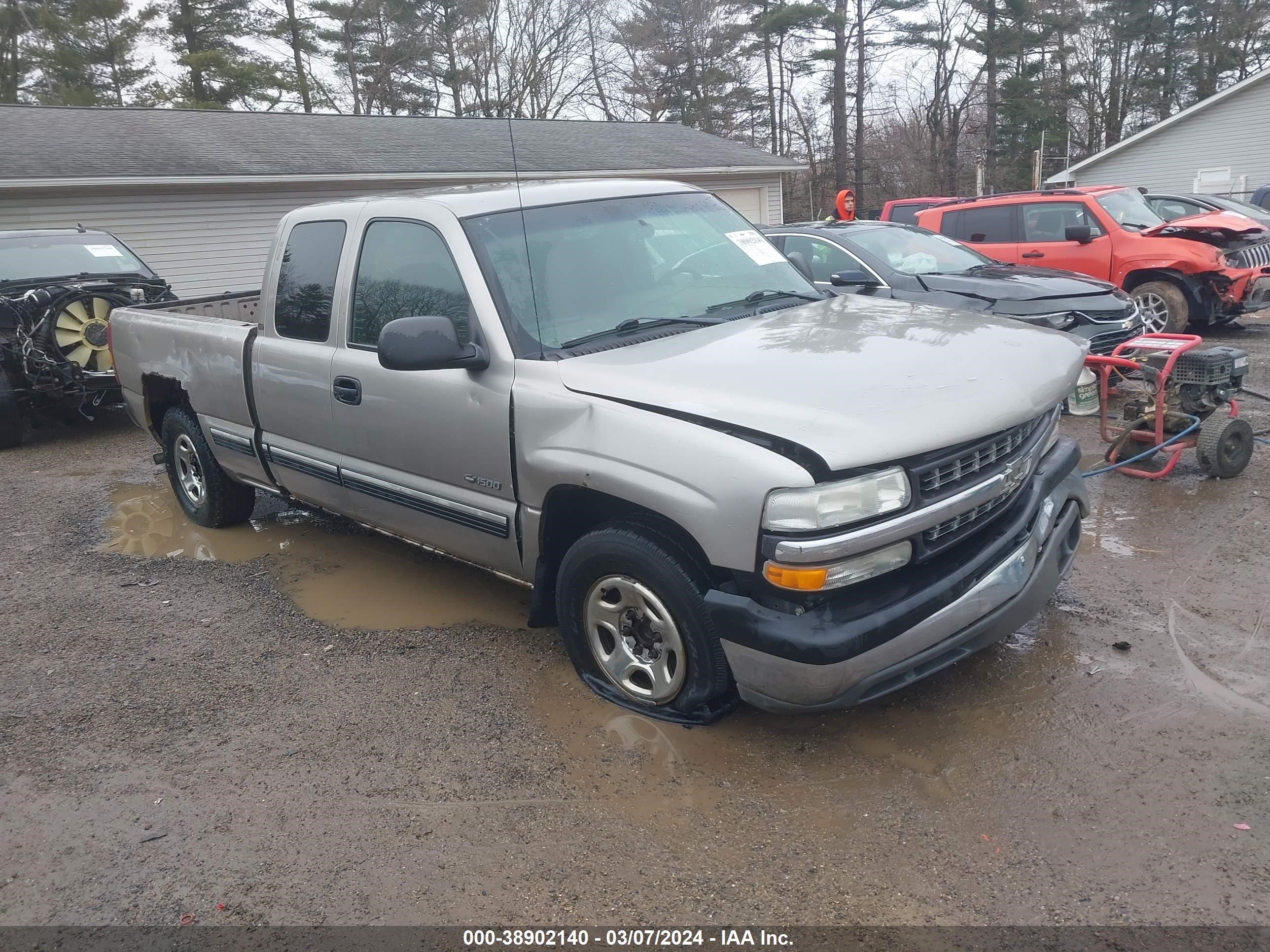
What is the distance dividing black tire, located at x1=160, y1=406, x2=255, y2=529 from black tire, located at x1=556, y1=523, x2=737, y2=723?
3243mm

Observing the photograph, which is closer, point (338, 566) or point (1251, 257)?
point (338, 566)

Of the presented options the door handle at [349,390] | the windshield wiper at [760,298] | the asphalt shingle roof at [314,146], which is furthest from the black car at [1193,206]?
the door handle at [349,390]

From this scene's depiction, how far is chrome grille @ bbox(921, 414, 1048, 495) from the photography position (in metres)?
2.95

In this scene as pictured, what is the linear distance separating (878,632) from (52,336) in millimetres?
8586

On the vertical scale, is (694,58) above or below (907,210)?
above

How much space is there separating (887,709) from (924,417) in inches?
46.7

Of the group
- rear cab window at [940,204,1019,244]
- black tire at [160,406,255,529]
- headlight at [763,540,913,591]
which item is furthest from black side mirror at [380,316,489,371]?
rear cab window at [940,204,1019,244]

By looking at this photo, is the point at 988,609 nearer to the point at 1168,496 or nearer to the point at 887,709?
the point at 887,709

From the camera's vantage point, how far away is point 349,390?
4.32 m

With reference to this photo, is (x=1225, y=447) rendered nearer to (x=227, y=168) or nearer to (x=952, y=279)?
(x=952, y=279)

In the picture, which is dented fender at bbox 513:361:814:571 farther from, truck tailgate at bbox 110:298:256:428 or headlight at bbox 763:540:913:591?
truck tailgate at bbox 110:298:256:428

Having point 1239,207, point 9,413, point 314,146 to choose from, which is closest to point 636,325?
point 9,413

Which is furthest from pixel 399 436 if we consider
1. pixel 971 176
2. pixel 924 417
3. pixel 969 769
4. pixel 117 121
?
pixel 971 176

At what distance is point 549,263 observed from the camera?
3.90 metres
